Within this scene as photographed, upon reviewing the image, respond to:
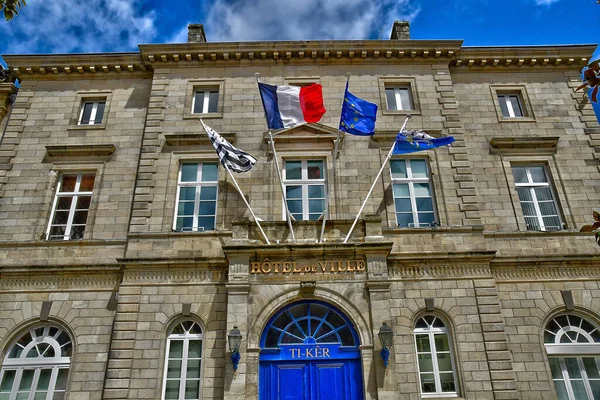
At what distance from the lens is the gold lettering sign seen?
13.1m

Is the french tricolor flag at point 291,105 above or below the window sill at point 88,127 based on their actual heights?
below

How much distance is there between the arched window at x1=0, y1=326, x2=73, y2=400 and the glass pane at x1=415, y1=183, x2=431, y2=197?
1107 centimetres

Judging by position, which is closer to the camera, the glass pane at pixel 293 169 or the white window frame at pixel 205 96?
the glass pane at pixel 293 169

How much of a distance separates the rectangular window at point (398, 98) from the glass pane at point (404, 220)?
13.9ft

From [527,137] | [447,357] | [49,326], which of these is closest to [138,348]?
[49,326]

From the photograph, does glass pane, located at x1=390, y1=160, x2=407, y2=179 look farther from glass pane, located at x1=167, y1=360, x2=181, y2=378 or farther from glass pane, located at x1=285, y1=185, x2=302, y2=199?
glass pane, located at x1=167, y1=360, x2=181, y2=378

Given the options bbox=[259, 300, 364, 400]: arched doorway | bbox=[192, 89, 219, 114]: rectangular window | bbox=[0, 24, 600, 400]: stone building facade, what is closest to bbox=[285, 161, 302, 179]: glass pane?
bbox=[0, 24, 600, 400]: stone building facade

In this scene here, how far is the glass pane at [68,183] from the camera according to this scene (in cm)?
1586

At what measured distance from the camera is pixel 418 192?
50.5 ft

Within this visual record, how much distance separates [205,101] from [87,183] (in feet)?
15.9

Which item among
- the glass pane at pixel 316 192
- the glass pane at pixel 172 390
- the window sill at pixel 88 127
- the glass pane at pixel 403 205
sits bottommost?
the glass pane at pixel 172 390

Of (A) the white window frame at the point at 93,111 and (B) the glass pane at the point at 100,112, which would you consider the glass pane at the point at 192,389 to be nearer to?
(A) the white window frame at the point at 93,111

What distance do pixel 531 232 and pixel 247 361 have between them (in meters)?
9.20

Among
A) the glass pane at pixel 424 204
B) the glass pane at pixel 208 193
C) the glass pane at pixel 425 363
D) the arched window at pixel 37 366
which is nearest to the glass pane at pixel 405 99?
the glass pane at pixel 424 204
